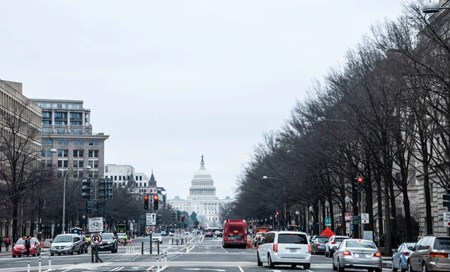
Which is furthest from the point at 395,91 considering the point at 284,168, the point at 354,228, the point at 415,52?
the point at 284,168

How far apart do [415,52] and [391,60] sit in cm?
308

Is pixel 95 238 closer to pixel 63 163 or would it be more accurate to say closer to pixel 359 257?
pixel 359 257

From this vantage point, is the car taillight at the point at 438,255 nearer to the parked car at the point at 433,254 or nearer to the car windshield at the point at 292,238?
the parked car at the point at 433,254

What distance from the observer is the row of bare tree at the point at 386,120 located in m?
39.0

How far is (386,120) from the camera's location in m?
49.6

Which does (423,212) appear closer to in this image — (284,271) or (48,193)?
(284,271)

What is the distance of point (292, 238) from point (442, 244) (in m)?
10.2

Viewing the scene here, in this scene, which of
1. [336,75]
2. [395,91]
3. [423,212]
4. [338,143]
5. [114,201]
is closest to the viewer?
[395,91]

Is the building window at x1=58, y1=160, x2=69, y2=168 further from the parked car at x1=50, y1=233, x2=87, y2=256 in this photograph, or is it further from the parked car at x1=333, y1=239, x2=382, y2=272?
the parked car at x1=333, y1=239, x2=382, y2=272

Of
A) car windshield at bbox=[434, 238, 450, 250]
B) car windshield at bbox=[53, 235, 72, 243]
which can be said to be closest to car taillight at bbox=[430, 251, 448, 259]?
car windshield at bbox=[434, 238, 450, 250]

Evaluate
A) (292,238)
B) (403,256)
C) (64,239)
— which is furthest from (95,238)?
(64,239)

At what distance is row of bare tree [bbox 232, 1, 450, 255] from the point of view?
1537 inches

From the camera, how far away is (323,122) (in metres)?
64.0

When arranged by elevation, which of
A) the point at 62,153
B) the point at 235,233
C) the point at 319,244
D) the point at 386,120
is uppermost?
the point at 62,153
